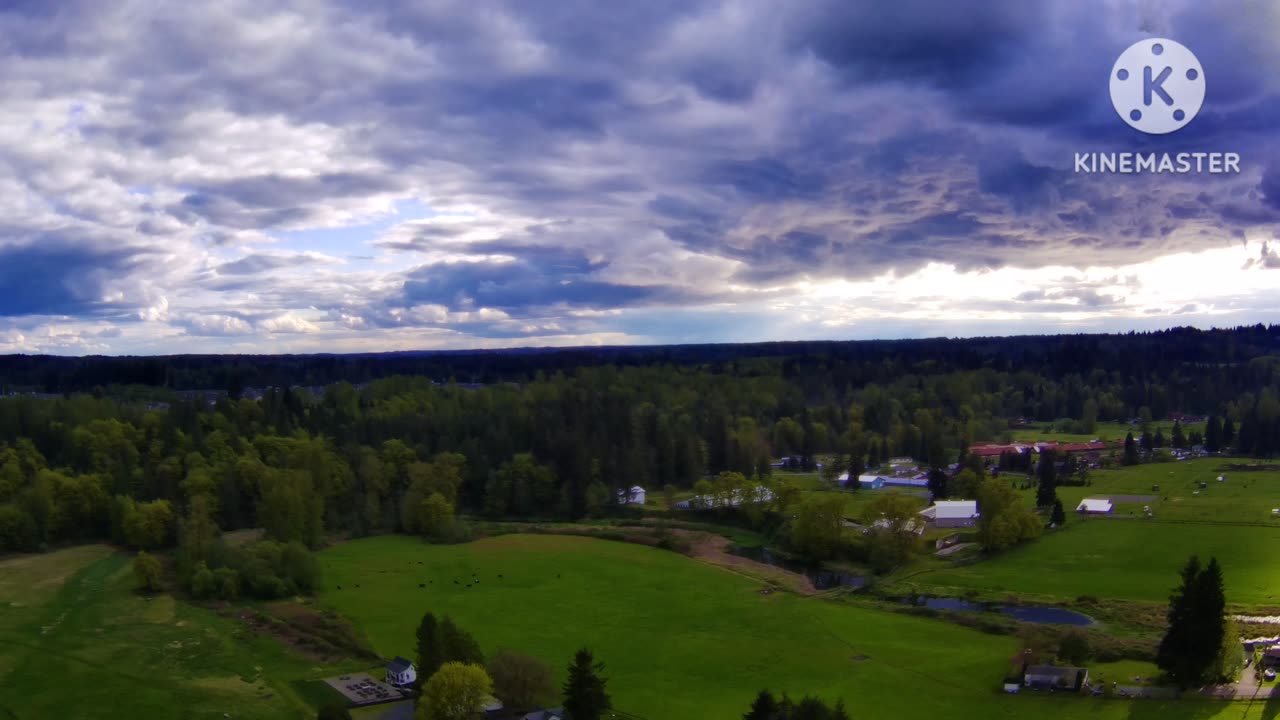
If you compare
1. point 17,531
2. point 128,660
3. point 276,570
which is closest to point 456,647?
point 128,660

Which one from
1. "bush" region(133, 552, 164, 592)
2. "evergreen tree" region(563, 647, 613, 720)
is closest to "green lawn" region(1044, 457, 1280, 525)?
"evergreen tree" region(563, 647, 613, 720)

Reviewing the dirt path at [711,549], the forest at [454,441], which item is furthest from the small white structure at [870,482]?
the dirt path at [711,549]

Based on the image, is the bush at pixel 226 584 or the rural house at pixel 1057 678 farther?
the bush at pixel 226 584

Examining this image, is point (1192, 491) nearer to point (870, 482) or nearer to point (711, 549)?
point (870, 482)

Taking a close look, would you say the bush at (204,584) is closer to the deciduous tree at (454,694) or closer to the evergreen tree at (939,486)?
the deciduous tree at (454,694)

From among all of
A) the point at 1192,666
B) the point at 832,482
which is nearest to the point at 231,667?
the point at 1192,666

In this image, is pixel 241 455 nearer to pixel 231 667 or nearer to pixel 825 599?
pixel 231 667
